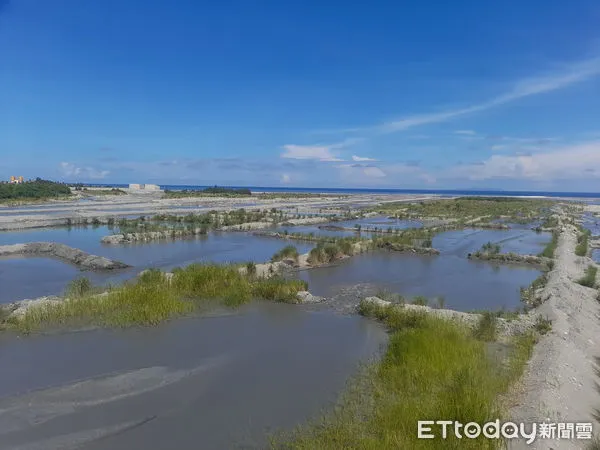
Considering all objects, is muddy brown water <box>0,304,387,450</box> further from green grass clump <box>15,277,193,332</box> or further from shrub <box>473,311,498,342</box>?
shrub <box>473,311,498,342</box>


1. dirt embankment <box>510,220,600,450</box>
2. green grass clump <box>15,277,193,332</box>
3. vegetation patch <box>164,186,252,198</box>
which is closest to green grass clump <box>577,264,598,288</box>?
dirt embankment <box>510,220,600,450</box>

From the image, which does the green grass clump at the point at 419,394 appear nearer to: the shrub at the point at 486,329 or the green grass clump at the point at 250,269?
the shrub at the point at 486,329

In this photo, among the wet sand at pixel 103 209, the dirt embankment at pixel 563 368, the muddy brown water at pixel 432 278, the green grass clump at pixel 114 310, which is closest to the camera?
the dirt embankment at pixel 563 368

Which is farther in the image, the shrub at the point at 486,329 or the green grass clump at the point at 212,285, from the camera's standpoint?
the green grass clump at the point at 212,285

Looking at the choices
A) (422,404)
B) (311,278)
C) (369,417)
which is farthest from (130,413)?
(311,278)

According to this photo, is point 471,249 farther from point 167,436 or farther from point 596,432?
point 167,436

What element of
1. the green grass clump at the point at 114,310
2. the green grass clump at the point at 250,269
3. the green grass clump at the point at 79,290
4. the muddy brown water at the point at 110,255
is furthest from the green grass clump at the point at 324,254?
A: the green grass clump at the point at 79,290
